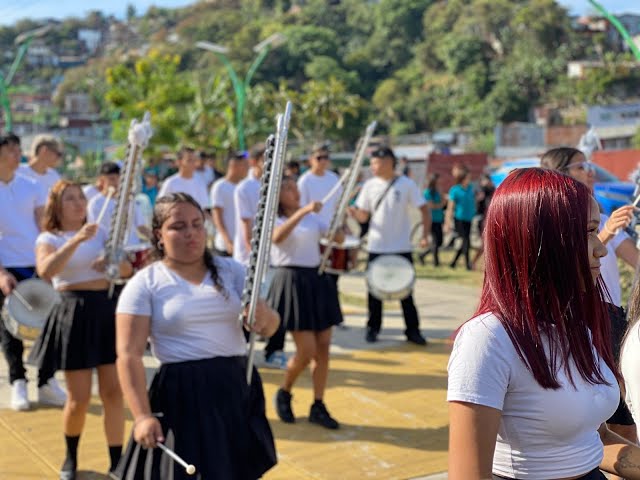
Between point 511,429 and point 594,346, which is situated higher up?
point 594,346

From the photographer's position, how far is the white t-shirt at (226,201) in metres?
8.54

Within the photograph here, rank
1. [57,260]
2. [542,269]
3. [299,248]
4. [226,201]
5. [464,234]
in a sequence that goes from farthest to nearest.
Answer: [464,234] < [226,201] < [299,248] < [57,260] < [542,269]

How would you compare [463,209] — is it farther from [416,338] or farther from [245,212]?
[245,212]

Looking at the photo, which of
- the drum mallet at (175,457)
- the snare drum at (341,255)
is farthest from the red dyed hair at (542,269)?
the snare drum at (341,255)

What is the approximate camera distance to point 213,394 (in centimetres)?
347

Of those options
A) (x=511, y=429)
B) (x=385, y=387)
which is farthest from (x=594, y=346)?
(x=385, y=387)

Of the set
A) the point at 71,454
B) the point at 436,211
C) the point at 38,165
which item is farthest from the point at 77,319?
the point at 436,211

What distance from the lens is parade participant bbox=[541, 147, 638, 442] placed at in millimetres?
4004

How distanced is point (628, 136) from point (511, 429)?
50088 millimetres

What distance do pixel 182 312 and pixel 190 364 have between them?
0.70 feet

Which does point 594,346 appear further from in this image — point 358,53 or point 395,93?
point 358,53

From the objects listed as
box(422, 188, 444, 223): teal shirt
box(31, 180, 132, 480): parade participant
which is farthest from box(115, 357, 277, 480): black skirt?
box(422, 188, 444, 223): teal shirt

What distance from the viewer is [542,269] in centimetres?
194

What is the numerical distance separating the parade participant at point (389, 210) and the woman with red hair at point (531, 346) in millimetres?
6167
